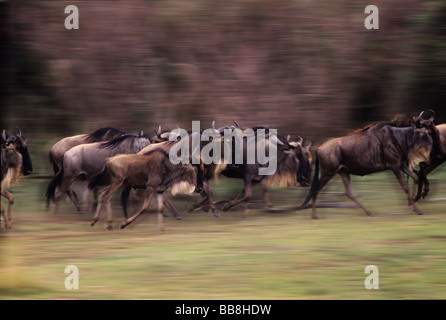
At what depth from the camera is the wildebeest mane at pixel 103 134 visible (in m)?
13.5

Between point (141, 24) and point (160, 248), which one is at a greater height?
point (141, 24)

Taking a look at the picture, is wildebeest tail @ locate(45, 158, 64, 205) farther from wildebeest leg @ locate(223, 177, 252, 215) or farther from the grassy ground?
wildebeest leg @ locate(223, 177, 252, 215)

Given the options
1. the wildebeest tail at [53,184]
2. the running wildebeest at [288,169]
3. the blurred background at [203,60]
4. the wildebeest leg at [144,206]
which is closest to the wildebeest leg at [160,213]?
the wildebeest leg at [144,206]

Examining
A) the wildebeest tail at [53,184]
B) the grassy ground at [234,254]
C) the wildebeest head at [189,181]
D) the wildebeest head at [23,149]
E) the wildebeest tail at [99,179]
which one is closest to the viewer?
the grassy ground at [234,254]

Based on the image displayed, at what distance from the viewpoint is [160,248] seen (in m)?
10.3

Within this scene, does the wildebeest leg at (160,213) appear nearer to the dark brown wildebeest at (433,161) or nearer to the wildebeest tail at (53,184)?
the wildebeest tail at (53,184)

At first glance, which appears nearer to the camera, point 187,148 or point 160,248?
point 160,248

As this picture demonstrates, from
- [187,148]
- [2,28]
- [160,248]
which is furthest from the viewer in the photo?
[187,148]

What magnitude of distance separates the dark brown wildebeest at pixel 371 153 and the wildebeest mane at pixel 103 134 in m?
3.26

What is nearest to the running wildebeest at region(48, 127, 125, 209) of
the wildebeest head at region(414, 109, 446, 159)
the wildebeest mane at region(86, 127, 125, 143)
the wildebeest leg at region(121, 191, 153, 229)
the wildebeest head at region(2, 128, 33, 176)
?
the wildebeest mane at region(86, 127, 125, 143)

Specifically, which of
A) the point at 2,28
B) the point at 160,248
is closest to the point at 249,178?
the point at 160,248

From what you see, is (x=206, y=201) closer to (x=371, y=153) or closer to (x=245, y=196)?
(x=245, y=196)

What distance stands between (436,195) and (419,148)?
1924 millimetres

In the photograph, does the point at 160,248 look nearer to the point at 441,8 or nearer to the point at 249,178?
the point at 249,178
